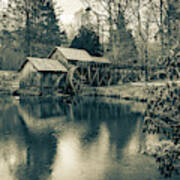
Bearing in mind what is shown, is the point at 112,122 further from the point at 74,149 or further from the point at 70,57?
the point at 70,57

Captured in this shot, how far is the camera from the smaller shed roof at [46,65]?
2739 cm

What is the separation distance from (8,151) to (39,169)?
231 cm

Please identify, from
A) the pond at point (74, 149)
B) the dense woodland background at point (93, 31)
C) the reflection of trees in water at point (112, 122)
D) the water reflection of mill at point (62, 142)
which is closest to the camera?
the pond at point (74, 149)

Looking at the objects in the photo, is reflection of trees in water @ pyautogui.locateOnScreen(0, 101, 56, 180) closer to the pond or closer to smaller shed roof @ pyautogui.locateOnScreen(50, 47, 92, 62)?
the pond

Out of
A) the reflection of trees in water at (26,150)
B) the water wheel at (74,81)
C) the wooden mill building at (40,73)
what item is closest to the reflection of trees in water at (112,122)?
the reflection of trees in water at (26,150)

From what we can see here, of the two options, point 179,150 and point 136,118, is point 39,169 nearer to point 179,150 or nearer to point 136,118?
point 179,150

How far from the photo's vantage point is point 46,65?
28.5m

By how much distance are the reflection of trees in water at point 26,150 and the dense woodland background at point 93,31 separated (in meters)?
19.6

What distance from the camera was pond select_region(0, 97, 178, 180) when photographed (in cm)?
648

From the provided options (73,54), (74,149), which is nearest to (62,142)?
(74,149)

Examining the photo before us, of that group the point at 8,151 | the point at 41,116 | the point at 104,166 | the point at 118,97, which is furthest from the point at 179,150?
the point at 118,97

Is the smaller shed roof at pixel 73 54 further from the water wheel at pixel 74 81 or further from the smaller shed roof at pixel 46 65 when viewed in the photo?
the water wheel at pixel 74 81

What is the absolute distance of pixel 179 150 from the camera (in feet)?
18.6

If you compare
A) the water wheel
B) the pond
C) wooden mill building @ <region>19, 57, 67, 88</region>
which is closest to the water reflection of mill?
the pond
